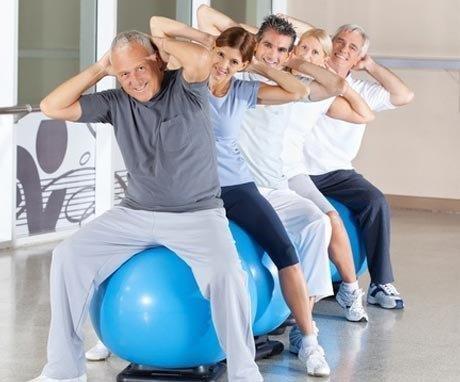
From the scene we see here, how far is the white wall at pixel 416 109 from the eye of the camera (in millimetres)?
8477

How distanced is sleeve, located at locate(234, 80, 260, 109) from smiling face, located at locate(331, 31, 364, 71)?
1142 millimetres

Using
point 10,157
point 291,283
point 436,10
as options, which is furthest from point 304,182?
point 436,10

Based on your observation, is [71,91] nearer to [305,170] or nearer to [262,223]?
[262,223]

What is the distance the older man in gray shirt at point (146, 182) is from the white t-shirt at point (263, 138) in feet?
1.93

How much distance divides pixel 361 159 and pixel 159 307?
5409 millimetres

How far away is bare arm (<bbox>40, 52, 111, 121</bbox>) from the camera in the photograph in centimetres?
373

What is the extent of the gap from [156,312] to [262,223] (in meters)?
0.60

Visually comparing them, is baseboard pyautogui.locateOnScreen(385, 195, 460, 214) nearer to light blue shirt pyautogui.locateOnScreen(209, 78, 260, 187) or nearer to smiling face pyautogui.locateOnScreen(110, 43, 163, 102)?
light blue shirt pyautogui.locateOnScreen(209, 78, 260, 187)

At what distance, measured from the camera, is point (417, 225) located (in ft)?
25.9

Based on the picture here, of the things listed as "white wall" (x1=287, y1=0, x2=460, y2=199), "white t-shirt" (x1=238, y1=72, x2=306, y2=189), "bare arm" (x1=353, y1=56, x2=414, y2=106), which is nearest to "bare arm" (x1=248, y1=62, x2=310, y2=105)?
"white t-shirt" (x1=238, y1=72, x2=306, y2=189)

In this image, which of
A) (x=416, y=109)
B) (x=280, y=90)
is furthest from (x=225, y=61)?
(x=416, y=109)

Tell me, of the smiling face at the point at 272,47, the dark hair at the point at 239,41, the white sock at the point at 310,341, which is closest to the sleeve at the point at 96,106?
the dark hair at the point at 239,41

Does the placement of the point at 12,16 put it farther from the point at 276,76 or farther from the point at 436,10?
the point at 436,10

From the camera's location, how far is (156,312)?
11.9 ft
